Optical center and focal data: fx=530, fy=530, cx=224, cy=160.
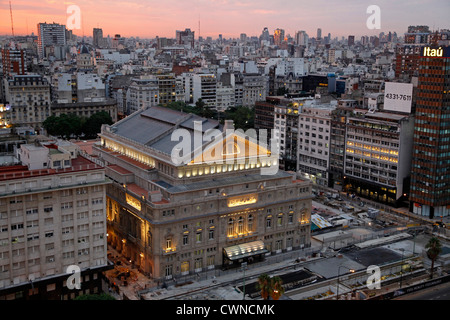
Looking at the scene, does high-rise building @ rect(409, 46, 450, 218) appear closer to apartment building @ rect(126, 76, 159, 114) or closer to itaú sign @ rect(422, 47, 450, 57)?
itaú sign @ rect(422, 47, 450, 57)

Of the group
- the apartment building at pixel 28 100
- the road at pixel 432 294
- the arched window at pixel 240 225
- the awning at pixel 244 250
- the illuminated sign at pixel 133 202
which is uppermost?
the apartment building at pixel 28 100

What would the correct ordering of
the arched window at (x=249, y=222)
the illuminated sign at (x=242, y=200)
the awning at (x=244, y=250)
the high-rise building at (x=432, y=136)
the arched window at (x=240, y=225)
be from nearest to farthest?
1. the awning at (x=244, y=250)
2. the illuminated sign at (x=242, y=200)
3. the arched window at (x=240, y=225)
4. the arched window at (x=249, y=222)
5. the high-rise building at (x=432, y=136)

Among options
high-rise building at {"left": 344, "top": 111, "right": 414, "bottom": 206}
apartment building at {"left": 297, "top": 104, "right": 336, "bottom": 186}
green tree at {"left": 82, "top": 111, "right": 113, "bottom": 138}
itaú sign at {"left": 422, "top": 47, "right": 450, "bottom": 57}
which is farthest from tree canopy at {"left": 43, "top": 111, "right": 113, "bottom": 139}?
itaú sign at {"left": 422, "top": 47, "right": 450, "bottom": 57}

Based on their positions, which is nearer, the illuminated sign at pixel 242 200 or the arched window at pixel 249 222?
the illuminated sign at pixel 242 200

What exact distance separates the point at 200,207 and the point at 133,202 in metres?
11.8

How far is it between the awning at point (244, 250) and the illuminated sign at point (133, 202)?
51.8ft

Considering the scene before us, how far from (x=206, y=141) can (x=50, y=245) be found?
3084cm

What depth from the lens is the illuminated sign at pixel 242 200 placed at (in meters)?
87.4

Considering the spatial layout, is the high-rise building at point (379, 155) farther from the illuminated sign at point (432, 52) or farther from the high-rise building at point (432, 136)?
the illuminated sign at point (432, 52)

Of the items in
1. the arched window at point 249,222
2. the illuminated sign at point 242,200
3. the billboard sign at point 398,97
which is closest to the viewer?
the illuminated sign at point 242,200

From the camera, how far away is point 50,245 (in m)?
73.1

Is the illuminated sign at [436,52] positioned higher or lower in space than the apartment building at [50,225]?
higher

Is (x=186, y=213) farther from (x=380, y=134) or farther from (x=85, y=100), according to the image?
(x=85, y=100)

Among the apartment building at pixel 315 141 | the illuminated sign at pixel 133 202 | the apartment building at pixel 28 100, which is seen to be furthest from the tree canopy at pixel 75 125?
the illuminated sign at pixel 133 202
